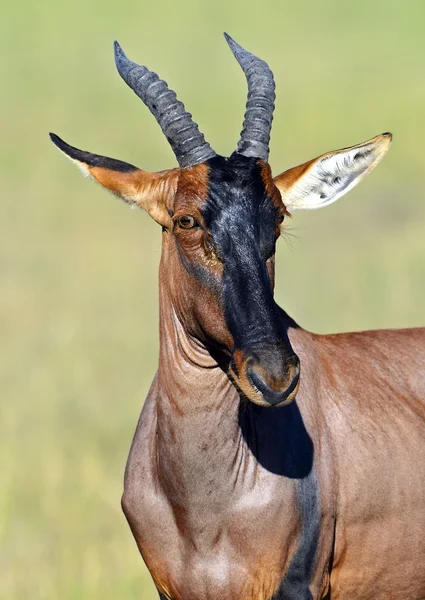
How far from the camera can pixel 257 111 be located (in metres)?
7.24

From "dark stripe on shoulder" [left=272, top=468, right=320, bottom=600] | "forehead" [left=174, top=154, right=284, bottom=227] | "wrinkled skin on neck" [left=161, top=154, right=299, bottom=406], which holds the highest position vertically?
"forehead" [left=174, top=154, right=284, bottom=227]

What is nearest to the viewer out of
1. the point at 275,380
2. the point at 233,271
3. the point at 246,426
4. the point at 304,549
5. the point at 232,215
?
the point at 275,380

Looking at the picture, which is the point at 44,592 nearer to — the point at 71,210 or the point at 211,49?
the point at 71,210

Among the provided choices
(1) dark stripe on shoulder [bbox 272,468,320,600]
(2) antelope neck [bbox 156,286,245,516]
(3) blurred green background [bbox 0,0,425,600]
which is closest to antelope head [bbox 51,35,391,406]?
(2) antelope neck [bbox 156,286,245,516]

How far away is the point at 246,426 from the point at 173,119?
1845mm

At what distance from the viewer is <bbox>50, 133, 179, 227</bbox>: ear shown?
709 cm

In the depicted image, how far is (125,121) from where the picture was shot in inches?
1169

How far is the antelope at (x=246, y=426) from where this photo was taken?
21.7 feet

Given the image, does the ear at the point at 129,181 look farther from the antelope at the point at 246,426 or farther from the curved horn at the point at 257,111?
the curved horn at the point at 257,111

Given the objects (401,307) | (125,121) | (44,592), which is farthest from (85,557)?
(125,121)

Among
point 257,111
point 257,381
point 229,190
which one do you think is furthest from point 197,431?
point 257,111

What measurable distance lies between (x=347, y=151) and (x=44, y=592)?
439 centimetres

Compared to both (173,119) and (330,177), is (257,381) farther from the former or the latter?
(330,177)

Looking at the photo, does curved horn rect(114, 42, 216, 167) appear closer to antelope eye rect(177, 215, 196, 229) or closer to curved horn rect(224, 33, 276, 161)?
curved horn rect(224, 33, 276, 161)
